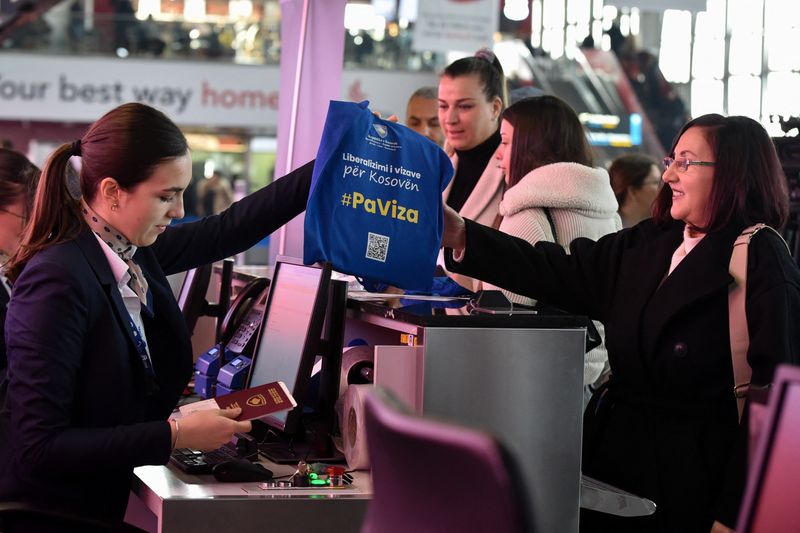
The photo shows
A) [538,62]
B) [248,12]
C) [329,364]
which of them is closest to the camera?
[329,364]

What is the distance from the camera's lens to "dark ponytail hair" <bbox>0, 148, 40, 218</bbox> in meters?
2.97

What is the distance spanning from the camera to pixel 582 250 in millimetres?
2879

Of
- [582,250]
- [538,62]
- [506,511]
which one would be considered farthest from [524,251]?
[538,62]

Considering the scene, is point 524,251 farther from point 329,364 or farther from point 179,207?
point 179,207

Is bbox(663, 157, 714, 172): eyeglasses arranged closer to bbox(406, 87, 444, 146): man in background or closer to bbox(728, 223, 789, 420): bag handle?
bbox(728, 223, 789, 420): bag handle

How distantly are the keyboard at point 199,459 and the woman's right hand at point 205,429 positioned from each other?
0.80 ft

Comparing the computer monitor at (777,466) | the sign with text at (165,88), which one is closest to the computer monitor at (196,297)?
the computer monitor at (777,466)

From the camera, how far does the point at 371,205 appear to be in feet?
8.95

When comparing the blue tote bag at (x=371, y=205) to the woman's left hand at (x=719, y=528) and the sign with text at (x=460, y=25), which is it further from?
the sign with text at (x=460, y=25)

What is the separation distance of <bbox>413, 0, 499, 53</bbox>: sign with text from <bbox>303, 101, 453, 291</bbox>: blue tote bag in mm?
7087

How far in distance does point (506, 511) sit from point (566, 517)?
1242 millimetres

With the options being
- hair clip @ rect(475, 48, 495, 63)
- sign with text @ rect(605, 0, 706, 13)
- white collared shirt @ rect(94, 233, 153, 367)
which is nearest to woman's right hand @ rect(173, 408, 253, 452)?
white collared shirt @ rect(94, 233, 153, 367)

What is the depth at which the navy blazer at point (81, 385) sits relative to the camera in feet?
6.73

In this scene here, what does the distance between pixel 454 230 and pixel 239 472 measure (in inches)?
36.2
